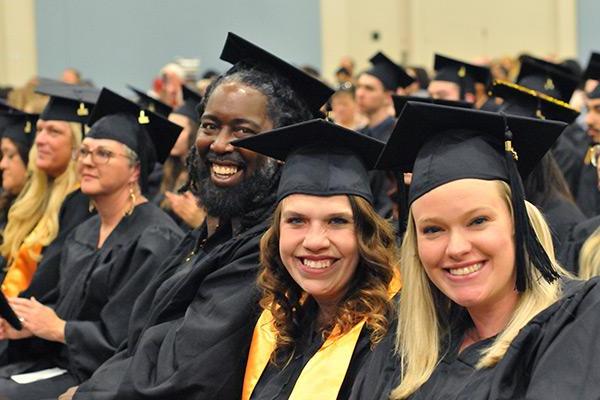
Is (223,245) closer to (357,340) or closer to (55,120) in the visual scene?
(357,340)

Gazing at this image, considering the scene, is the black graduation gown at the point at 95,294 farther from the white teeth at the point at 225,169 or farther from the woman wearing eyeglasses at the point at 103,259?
the white teeth at the point at 225,169

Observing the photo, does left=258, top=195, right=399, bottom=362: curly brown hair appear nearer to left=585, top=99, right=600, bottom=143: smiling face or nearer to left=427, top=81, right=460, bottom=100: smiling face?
left=585, top=99, right=600, bottom=143: smiling face

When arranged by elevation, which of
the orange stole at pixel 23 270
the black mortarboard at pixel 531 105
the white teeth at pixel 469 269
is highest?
the black mortarboard at pixel 531 105

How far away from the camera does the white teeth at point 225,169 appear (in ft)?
13.9

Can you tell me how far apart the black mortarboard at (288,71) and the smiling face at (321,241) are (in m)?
0.87

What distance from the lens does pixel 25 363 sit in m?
5.13

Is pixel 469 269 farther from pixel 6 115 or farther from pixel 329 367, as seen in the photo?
pixel 6 115

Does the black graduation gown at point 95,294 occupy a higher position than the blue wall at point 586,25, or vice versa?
the blue wall at point 586,25

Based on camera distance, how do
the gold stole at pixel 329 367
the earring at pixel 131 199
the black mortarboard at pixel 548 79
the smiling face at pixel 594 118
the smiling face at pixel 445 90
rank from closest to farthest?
the gold stole at pixel 329 367 → the earring at pixel 131 199 → the smiling face at pixel 594 118 → the black mortarboard at pixel 548 79 → the smiling face at pixel 445 90

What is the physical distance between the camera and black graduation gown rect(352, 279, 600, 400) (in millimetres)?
2686

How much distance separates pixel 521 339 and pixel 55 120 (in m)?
4.09

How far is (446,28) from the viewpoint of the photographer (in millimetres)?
14586

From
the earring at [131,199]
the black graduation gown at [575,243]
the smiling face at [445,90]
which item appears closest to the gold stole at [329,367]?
the black graduation gown at [575,243]

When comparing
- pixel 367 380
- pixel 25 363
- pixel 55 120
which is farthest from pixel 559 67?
pixel 367 380
